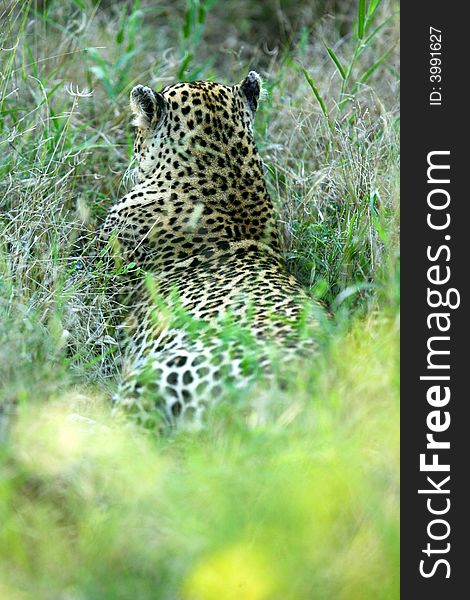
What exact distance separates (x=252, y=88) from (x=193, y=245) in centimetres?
98

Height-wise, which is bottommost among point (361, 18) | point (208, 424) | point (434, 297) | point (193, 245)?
point (208, 424)

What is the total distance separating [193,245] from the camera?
4.75 metres

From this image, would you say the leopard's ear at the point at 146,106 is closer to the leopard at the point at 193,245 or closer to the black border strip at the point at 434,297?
the leopard at the point at 193,245

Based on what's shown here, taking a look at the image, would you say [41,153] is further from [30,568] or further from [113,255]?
[30,568]

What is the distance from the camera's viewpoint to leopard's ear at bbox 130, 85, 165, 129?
4.86m

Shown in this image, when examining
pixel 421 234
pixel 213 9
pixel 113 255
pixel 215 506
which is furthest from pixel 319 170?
pixel 213 9

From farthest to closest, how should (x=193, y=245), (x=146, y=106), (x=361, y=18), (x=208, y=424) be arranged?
1. (x=361, y=18)
2. (x=146, y=106)
3. (x=193, y=245)
4. (x=208, y=424)

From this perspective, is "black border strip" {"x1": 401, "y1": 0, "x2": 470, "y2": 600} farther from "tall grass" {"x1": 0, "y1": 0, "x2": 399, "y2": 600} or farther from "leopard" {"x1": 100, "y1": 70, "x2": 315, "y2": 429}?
"leopard" {"x1": 100, "y1": 70, "x2": 315, "y2": 429}

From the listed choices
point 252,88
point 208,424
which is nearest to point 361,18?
point 252,88

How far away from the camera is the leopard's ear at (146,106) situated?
16.0 feet

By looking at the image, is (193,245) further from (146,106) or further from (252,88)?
(252,88)

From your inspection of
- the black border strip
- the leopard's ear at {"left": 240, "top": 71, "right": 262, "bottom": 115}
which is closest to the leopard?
the leopard's ear at {"left": 240, "top": 71, "right": 262, "bottom": 115}

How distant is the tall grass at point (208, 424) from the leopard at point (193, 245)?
183mm

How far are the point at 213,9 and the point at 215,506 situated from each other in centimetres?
631
